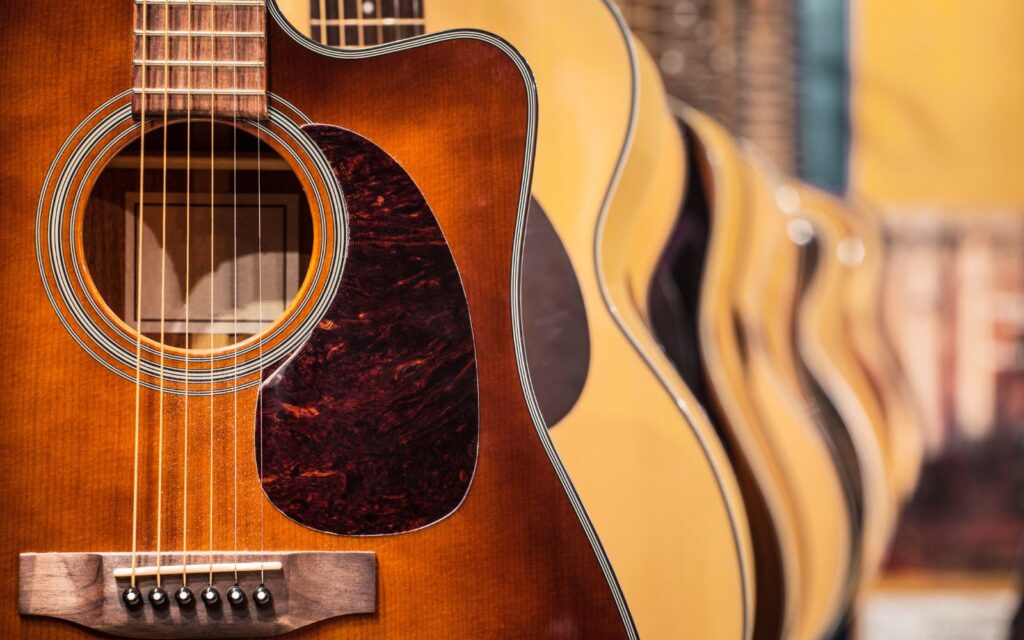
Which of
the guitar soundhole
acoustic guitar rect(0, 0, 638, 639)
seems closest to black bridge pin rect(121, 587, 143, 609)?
acoustic guitar rect(0, 0, 638, 639)

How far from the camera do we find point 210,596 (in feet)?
2.60

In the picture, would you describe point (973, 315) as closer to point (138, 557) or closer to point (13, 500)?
point (138, 557)

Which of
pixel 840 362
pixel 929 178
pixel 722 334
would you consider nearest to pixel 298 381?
pixel 722 334

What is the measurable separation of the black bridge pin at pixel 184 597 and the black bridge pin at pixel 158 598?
0.01m

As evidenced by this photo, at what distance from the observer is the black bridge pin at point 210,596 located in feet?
2.60

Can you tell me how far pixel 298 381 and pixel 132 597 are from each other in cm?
27

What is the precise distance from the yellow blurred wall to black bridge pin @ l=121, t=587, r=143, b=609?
94cm

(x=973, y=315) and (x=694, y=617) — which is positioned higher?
(x=973, y=315)

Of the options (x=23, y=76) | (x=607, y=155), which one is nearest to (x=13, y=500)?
(x=23, y=76)

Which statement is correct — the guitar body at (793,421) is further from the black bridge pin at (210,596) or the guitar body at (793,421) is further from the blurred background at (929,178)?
the black bridge pin at (210,596)

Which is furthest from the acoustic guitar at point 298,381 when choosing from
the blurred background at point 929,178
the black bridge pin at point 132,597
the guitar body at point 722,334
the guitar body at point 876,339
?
the guitar body at point 876,339

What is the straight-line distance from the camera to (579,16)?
91 cm

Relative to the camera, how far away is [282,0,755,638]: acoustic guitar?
89 centimetres

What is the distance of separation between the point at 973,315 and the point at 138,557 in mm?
1017
